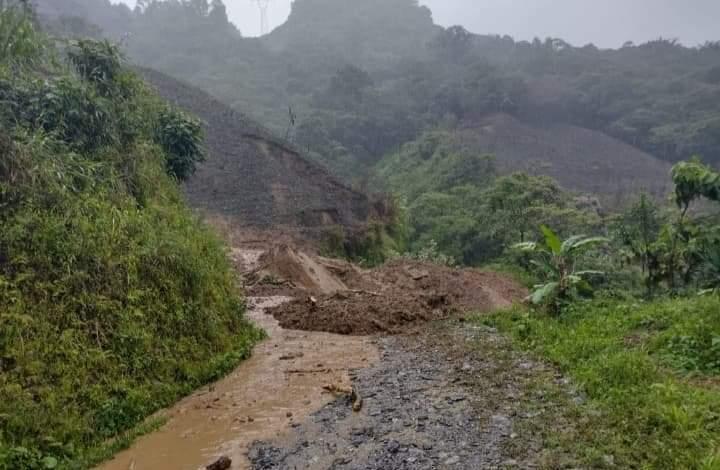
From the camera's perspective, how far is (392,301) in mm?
11406

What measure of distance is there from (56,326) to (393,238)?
19.6 m

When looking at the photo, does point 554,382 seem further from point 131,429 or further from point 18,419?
point 18,419

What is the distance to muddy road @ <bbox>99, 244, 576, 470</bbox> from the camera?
5012mm

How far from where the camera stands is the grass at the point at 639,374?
14.3 ft

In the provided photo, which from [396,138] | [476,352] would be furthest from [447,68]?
[476,352]

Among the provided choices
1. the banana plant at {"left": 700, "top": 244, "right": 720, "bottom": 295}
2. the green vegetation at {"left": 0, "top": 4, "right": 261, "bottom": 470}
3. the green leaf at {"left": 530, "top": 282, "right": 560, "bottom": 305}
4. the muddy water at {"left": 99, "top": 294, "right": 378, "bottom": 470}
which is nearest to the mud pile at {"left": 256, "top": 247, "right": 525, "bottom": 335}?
the muddy water at {"left": 99, "top": 294, "right": 378, "bottom": 470}

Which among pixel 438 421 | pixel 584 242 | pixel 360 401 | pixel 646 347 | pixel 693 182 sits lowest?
pixel 360 401

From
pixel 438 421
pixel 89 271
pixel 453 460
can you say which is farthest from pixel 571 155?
pixel 453 460

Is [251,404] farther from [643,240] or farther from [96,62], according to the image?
[643,240]

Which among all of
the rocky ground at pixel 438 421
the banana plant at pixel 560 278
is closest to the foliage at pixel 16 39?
the rocky ground at pixel 438 421

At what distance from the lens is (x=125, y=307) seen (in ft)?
22.3

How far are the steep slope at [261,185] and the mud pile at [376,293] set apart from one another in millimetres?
6867

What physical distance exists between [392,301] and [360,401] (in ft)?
16.9

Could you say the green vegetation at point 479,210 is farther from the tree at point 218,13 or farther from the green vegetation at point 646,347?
the tree at point 218,13
